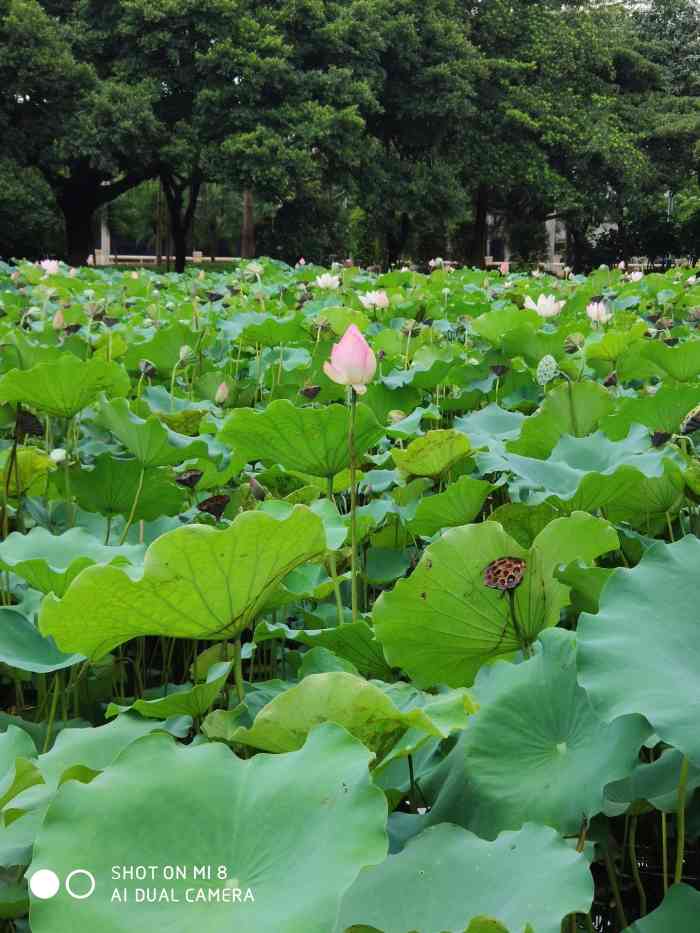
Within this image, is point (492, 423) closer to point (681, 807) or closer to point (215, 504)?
point (215, 504)

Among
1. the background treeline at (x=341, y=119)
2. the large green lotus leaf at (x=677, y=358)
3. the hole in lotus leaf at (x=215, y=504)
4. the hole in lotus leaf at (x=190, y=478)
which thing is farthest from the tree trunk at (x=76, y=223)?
the hole in lotus leaf at (x=215, y=504)

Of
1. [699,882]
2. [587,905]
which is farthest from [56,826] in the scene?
[699,882]

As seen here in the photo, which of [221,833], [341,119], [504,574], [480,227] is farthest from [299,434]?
[480,227]

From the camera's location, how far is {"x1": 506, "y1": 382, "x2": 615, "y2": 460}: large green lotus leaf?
1387 mm

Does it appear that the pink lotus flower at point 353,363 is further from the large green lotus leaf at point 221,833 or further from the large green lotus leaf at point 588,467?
the large green lotus leaf at point 221,833

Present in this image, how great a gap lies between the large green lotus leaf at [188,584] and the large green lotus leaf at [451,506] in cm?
41

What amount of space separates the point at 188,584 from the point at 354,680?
0.15m

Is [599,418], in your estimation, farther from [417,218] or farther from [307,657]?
[417,218]

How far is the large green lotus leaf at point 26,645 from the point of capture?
828 millimetres

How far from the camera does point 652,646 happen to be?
653 mm

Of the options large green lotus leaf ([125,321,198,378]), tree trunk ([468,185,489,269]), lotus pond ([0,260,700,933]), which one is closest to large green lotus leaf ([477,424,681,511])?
lotus pond ([0,260,700,933])

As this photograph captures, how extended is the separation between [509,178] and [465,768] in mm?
17417

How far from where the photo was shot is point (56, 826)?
1.70 ft

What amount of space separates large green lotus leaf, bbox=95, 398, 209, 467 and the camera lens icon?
2.72 ft
